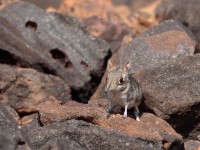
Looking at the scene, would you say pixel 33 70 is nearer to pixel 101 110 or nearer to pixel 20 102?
pixel 20 102

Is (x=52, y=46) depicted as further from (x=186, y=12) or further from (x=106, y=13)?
(x=106, y=13)

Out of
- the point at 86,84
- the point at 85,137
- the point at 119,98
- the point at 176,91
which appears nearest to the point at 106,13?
the point at 86,84

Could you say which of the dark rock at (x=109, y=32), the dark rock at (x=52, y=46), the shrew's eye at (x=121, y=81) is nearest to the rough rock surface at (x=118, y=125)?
the shrew's eye at (x=121, y=81)

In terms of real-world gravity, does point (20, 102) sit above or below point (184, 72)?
below

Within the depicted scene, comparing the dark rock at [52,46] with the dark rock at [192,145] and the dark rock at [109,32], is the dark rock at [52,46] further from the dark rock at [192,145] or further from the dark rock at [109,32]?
the dark rock at [192,145]

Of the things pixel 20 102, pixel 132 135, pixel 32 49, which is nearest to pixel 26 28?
pixel 32 49
